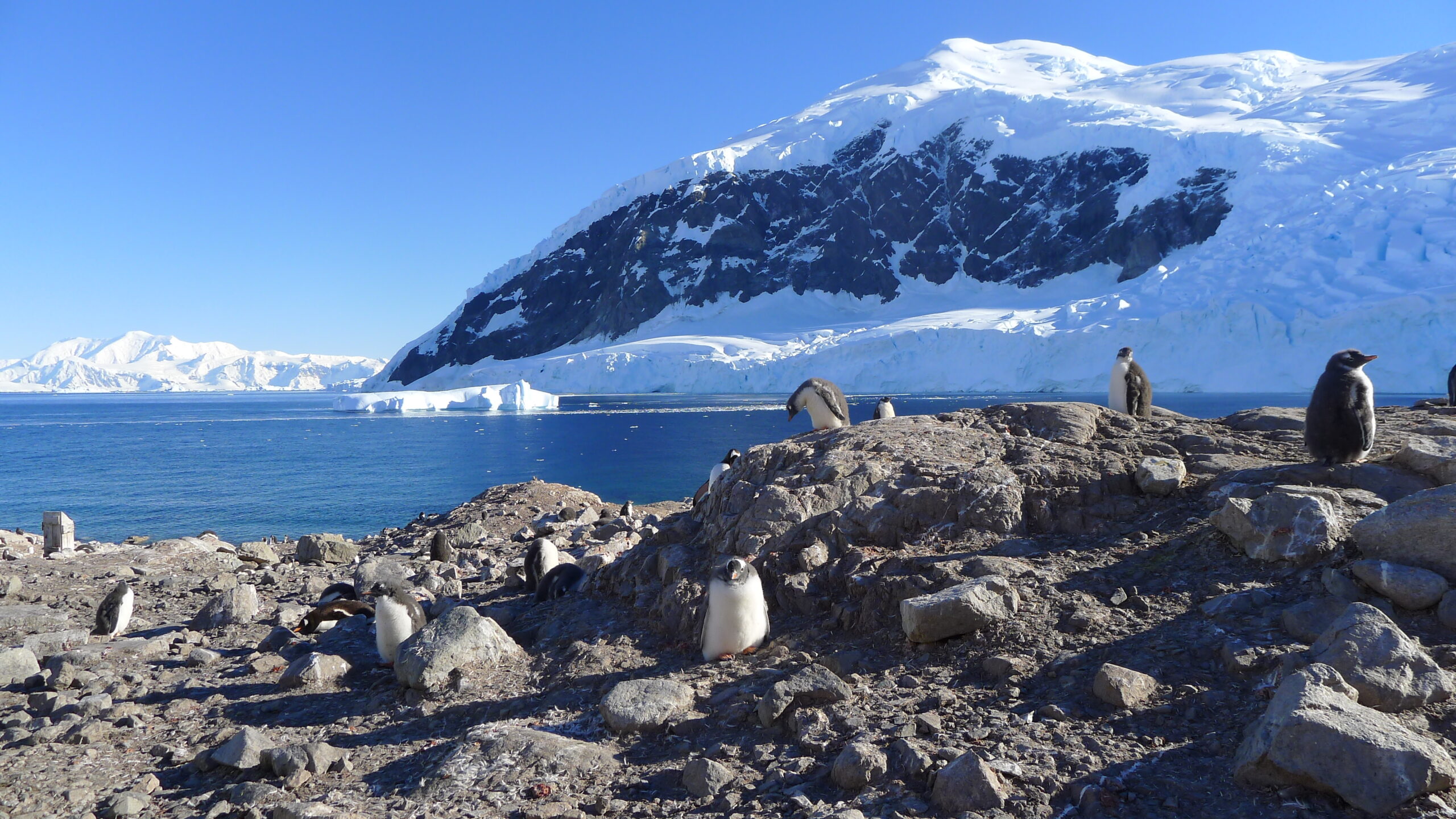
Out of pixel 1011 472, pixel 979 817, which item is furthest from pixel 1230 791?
pixel 1011 472

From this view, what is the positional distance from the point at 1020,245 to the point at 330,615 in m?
127

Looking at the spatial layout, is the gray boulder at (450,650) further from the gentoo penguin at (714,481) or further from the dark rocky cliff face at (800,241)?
the dark rocky cliff face at (800,241)

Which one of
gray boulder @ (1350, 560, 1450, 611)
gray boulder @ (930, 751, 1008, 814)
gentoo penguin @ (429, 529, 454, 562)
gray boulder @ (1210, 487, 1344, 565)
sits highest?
gray boulder @ (1210, 487, 1344, 565)

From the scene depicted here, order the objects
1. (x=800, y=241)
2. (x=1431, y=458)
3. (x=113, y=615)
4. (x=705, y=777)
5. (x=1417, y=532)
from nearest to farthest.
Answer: (x=705, y=777)
(x=1417, y=532)
(x=1431, y=458)
(x=113, y=615)
(x=800, y=241)

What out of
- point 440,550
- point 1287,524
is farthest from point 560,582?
point 1287,524

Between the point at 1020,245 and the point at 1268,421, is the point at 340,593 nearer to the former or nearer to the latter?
the point at 1268,421

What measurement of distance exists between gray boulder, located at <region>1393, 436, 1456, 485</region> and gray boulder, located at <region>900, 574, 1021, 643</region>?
2.79 meters

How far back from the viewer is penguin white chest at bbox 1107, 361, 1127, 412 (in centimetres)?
848

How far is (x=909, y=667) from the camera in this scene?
424 centimetres

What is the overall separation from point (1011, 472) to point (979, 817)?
9.87 feet

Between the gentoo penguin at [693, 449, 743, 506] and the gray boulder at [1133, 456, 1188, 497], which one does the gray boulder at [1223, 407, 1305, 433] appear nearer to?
the gray boulder at [1133, 456, 1188, 497]

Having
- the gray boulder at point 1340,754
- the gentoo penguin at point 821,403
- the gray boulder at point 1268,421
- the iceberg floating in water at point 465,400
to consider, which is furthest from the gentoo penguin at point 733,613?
the iceberg floating in water at point 465,400

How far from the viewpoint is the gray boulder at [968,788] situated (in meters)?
3.03

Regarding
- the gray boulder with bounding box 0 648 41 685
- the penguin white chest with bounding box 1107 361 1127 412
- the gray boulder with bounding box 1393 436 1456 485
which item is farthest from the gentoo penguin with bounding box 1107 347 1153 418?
the gray boulder with bounding box 0 648 41 685
